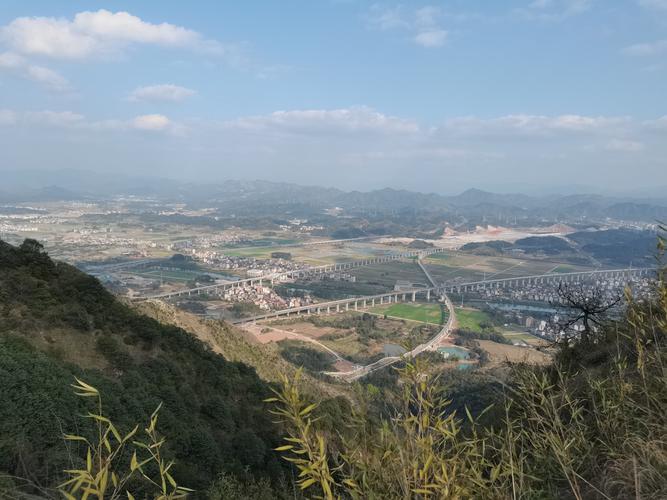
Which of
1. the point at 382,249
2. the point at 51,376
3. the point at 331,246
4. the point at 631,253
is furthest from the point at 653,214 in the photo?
the point at 51,376

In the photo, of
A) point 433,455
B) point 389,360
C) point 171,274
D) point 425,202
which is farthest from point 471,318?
point 425,202

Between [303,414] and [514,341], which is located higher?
[303,414]

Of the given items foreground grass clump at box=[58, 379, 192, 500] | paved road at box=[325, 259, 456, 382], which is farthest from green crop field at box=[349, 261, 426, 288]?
foreground grass clump at box=[58, 379, 192, 500]

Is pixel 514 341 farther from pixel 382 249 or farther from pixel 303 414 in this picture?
pixel 382 249

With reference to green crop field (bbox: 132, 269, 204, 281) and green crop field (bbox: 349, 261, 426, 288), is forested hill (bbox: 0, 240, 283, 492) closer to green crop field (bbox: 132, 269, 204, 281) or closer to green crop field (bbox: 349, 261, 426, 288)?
green crop field (bbox: 132, 269, 204, 281)

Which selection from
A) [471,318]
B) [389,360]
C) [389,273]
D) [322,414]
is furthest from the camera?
[389,273]

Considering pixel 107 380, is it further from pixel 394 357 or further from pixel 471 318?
pixel 471 318
